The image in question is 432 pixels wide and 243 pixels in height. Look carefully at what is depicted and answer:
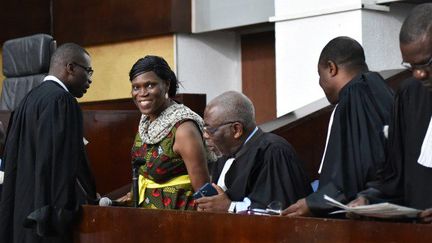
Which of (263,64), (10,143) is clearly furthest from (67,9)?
(10,143)

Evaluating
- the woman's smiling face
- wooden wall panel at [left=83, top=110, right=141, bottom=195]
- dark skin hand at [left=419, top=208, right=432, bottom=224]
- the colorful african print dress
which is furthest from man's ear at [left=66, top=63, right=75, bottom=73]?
dark skin hand at [left=419, top=208, right=432, bottom=224]

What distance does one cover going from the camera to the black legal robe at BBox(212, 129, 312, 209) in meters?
3.98

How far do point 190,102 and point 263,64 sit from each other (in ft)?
6.10

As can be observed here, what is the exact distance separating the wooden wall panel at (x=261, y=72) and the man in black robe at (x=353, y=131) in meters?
4.13

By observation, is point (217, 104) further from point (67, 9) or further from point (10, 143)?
point (67, 9)

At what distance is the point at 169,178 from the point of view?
439 cm

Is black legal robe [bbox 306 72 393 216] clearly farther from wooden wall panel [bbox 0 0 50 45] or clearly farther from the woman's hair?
wooden wall panel [bbox 0 0 50 45]

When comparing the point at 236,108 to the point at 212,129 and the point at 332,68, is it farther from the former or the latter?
the point at 332,68

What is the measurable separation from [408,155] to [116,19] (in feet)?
18.2

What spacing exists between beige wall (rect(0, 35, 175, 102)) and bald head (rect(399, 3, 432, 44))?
5.11 m

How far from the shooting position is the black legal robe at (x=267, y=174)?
3.98m

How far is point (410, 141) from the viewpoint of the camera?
337cm

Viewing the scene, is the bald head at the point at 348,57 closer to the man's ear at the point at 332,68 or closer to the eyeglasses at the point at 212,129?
the man's ear at the point at 332,68

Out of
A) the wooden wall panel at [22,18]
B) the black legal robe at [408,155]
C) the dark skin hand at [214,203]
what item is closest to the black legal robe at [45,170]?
the dark skin hand at [214,203]
